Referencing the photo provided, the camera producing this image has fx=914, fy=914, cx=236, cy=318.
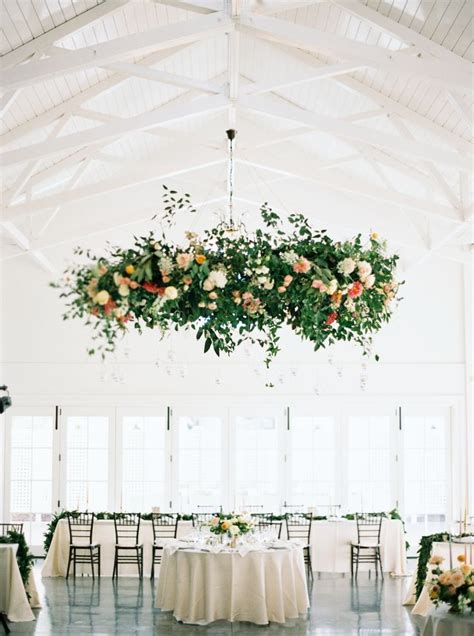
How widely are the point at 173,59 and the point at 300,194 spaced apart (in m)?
4.52

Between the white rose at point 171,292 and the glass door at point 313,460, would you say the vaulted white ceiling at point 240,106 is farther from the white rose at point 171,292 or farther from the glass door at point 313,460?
the white rose at point 171,292

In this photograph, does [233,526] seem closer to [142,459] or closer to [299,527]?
[299,527]

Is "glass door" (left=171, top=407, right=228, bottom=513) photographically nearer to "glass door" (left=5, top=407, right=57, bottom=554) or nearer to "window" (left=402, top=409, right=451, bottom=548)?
"glass door" (left=5, top=407, right=57, bottom=554)

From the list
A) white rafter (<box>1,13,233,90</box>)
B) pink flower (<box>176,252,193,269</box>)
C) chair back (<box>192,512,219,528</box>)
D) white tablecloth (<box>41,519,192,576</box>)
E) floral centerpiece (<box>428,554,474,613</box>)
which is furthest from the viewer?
white tablecloth (<box>41,519,192,576</box>)

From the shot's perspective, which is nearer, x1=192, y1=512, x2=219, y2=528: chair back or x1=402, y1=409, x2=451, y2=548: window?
x1=192, y1=512, x2=219, y2=528: chair back

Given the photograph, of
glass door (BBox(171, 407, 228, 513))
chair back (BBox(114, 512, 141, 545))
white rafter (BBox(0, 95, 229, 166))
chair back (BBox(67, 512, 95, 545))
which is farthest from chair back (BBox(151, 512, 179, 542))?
white rafter (BBox(0, 95, 229, 166))

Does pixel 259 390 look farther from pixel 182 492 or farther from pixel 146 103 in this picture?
pixel 146 103

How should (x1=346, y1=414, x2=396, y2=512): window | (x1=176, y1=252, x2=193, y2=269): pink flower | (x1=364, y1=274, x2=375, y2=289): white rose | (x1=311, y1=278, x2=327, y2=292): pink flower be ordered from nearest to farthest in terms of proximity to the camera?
(x1=176, y1=252, x2=193, y2=269): pink flower → (x1=311, y1=278, x2=327, y2=292): pink flower → (x1=364, y1=274, x2=375, y2=289): white rose → (x1=346, y1=414, x2=396, y2=512): window

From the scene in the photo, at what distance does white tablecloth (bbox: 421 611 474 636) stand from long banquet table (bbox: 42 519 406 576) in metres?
6.49

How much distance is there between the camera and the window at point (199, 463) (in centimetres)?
1464

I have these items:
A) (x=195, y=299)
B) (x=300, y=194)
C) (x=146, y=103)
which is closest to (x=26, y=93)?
(x=146, y=103)

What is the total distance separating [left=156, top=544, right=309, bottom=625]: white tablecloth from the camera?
9.48 metres

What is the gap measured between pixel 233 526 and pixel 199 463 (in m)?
4.77

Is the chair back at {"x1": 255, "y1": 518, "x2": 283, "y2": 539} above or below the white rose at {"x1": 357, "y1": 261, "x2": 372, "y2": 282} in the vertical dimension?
below
